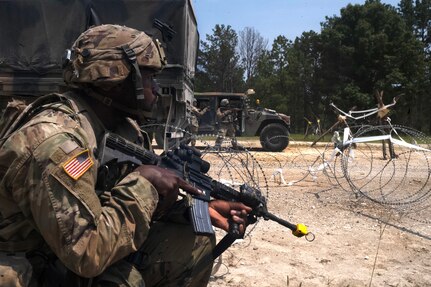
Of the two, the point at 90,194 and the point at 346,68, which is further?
the point at 346,68

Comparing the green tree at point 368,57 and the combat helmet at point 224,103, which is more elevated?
the green tree at point 368,57

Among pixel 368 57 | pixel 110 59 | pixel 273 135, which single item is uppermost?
pixel 368 57

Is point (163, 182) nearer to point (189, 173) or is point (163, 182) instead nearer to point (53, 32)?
point (189, 173)

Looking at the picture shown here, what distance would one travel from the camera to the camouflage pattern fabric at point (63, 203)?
1.57 meters

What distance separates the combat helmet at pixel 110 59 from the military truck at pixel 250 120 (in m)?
12.5

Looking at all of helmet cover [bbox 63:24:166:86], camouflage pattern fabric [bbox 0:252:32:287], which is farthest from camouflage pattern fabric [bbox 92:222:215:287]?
helmet cover [bbox 63:24:166:86]

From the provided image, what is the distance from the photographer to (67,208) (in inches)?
61.6

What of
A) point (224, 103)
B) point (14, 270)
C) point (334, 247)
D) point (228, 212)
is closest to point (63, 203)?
point (14, 270)

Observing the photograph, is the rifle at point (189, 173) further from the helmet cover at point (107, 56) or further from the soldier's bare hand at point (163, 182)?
the helmet cover at point (107, 56)

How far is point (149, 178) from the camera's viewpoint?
1819 millimetres

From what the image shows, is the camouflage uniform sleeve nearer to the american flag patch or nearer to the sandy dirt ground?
→ the american flag patch

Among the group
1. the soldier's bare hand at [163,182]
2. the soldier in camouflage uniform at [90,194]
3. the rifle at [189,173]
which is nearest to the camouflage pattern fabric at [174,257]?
the soldier in camouflage uniform at [90,194]

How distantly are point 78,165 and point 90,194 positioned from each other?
0.11 meters

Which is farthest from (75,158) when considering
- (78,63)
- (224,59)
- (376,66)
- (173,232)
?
(224,59)
